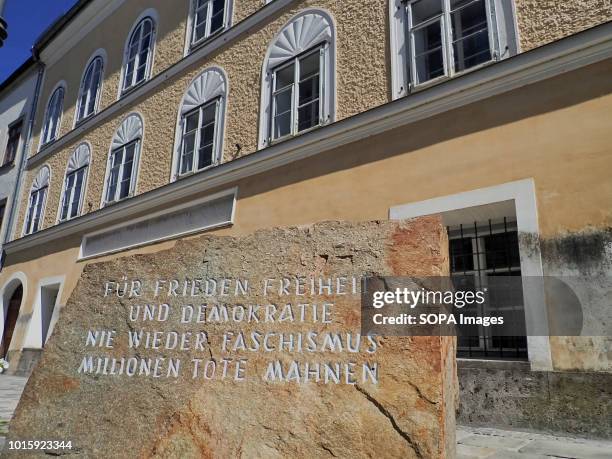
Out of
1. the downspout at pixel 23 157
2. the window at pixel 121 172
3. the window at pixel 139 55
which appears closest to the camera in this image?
the window at pixel 121 172

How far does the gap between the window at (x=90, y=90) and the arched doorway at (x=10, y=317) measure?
5.52 m

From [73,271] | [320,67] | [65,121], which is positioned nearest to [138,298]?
[320,67]

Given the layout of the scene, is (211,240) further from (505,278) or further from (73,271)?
(73,271)

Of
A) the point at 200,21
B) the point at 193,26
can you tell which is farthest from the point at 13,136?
the point at 200,21

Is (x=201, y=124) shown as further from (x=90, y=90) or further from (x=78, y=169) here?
(x=90, y=90)

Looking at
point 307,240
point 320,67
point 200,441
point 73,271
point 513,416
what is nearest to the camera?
point 200,441

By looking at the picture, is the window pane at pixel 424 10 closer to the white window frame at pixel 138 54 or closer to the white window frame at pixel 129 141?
the white window frame at pixel 129 141

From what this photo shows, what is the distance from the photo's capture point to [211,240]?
3.49 m

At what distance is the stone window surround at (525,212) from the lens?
4418 mm

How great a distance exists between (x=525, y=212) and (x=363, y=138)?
2.50 meters

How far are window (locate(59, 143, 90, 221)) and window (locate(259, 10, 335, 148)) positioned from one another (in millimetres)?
6778

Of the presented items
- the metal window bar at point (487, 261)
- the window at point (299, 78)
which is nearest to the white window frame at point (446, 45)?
the window at point (299, 78)

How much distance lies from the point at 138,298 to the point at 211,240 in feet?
2.47

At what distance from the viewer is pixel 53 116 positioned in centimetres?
1501
